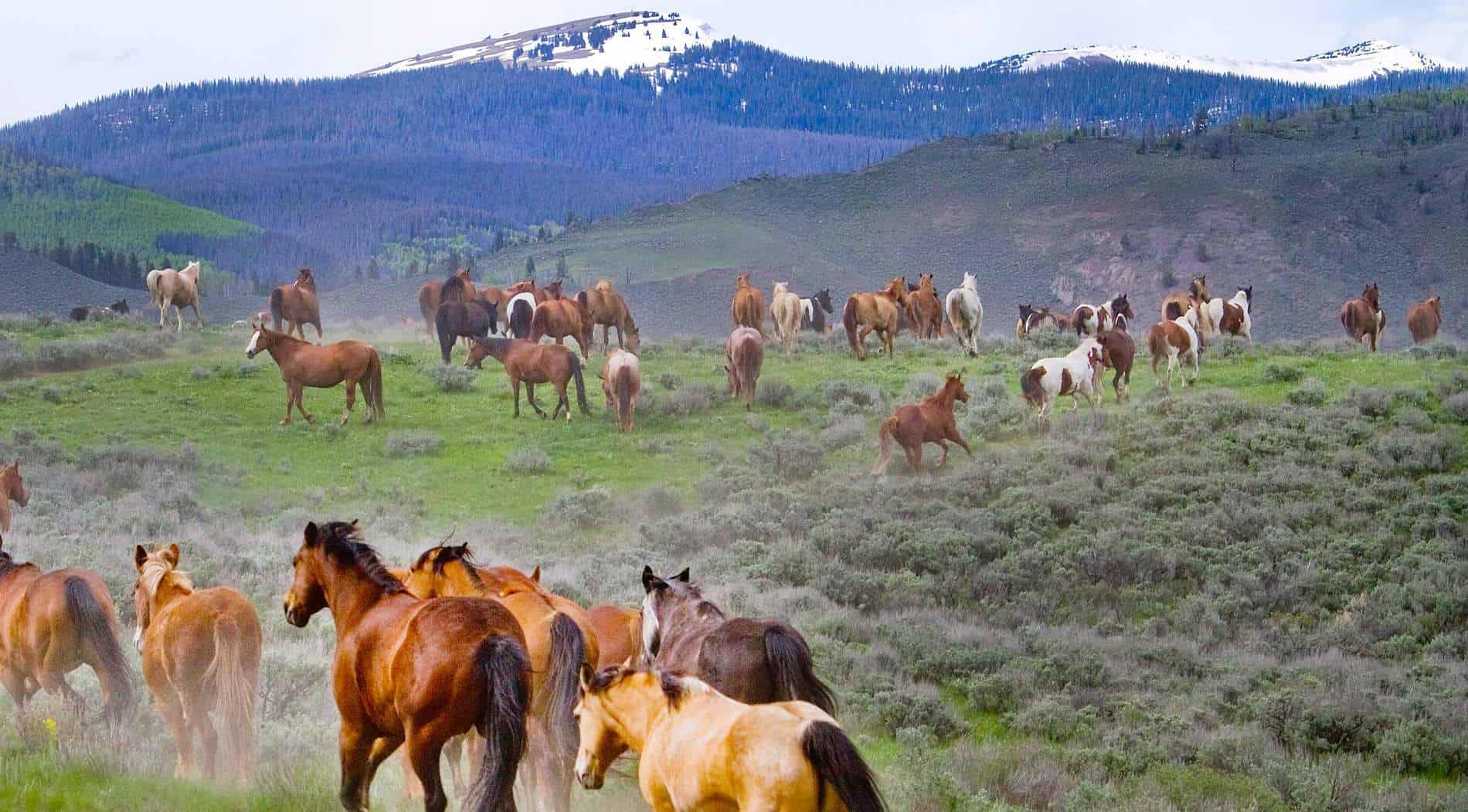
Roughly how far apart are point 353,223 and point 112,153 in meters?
6.77

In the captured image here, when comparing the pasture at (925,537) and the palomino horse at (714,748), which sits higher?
the palomino horse at (714,748)

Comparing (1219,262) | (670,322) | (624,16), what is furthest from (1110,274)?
(624,16)

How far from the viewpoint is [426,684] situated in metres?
5.72

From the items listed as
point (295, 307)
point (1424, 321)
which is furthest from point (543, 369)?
point (1424, 321)

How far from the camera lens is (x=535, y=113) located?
42406 millimetres

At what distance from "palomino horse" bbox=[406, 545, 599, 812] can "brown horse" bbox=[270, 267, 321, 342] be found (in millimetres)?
15800

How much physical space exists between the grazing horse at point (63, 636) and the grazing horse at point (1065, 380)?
1298 cm

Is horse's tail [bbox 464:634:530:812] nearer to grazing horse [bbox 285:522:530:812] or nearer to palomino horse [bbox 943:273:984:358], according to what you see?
grazing horse [bbox 285:522:530:812]

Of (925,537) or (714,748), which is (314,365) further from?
(714,748)

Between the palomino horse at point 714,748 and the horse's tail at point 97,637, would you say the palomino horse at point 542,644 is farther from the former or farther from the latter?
the horse's tail at point 97,637

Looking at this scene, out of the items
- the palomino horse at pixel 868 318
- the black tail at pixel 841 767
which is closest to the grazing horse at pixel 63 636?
the black tail at pixel 841 767

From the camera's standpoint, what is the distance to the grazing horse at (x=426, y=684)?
5.68 metres

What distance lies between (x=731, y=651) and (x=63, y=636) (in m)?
4.60

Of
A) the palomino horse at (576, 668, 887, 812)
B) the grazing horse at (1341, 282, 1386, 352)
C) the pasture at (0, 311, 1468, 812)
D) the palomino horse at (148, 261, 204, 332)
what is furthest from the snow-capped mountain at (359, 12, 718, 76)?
the palomino horse at (576, 668, 887, 812)
